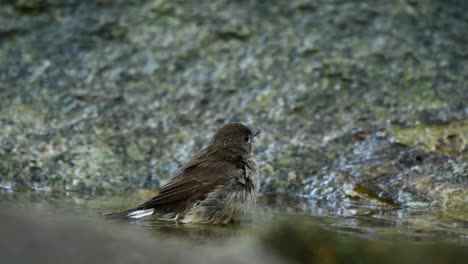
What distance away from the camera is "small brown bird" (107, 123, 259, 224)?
20.7ft

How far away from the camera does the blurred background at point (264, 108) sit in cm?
676

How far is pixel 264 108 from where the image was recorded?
27.8 feet

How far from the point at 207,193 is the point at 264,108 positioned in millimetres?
2229

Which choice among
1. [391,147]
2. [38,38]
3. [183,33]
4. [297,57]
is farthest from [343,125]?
Result: [38,38]

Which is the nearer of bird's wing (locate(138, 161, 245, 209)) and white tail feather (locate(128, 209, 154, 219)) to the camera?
white tail feather (locate(128, 209, 154, 219))

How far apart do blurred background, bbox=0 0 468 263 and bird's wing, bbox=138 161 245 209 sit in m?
0.25

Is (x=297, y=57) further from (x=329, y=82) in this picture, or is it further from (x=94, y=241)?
(x=94, y=241)

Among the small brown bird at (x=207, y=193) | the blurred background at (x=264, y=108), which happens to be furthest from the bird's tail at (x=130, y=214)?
the blurred background at (x=264, y=108)

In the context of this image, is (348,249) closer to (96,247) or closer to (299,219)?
(299,219)

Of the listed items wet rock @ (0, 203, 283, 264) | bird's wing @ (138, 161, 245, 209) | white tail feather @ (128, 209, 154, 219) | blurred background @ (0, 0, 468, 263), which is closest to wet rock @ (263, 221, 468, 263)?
blurred background @ (0, 0, 468, 263)

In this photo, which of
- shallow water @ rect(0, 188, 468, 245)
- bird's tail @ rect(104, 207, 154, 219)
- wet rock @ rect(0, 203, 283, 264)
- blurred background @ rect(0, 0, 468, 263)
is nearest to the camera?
wet rock @ rect(0, 203, 283, 264)

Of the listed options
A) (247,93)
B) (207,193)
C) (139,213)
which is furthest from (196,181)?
(247,93)

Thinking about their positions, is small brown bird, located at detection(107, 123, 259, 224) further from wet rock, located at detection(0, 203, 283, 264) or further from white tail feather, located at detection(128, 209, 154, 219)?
wet rock, located at detection(0, 203, 283, 264)

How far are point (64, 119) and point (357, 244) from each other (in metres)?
4.10
